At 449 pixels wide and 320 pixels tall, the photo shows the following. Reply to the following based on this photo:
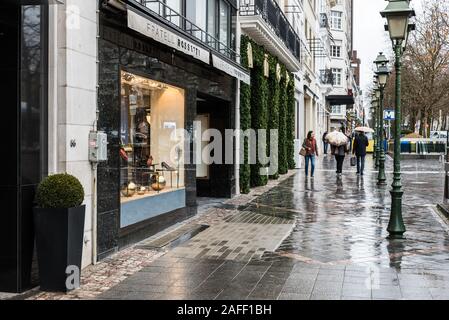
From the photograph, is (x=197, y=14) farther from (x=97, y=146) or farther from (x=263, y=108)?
(x=263, y=108)

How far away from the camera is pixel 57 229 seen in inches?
251

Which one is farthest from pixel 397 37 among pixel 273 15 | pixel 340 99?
pixel 340 99

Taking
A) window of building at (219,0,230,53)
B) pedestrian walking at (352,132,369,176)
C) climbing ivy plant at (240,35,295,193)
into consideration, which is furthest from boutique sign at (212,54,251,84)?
pedestrian walking at (352,132,369,176)

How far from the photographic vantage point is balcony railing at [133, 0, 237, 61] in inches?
412

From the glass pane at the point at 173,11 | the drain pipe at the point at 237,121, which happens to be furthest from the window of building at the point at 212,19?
the glass pane at the point at 173,11

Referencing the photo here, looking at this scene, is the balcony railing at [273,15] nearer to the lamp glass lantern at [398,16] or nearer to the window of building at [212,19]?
the window of building at [212,19]

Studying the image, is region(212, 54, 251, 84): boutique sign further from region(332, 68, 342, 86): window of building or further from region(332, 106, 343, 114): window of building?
region(332, 106, 343, 114): window of building

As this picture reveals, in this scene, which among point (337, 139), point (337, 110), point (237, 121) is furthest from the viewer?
point (337, 110)

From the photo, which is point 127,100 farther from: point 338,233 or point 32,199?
point 338,233

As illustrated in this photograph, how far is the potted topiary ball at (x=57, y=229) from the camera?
6367 mm

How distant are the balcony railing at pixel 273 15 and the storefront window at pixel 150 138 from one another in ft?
20.7

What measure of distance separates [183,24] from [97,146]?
526cm

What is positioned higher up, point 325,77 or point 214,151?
point 325,77

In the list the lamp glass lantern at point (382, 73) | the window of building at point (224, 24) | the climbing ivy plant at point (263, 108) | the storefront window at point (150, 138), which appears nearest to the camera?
the storefront window at point (150, 138)
